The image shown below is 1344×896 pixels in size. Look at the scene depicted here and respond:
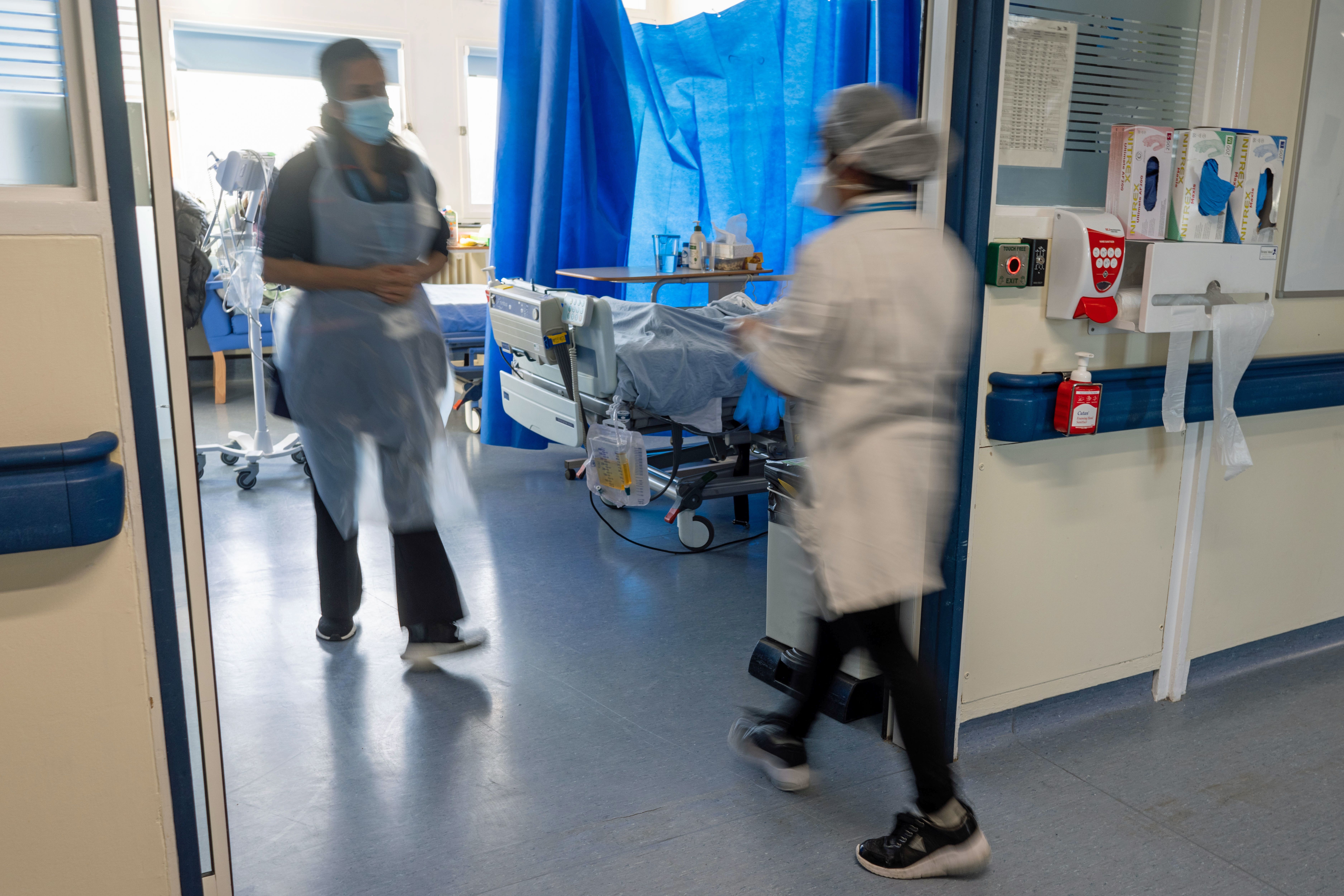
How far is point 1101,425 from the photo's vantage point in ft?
7.18

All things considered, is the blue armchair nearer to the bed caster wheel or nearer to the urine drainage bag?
the urine drainage bag

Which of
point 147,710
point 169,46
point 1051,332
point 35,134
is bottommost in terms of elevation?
point 147,710

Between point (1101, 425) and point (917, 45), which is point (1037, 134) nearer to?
point (1101, 425)

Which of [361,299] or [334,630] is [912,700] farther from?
[334,630]

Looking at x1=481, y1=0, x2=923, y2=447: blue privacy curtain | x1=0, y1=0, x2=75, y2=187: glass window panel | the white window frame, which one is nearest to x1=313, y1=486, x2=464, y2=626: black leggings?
x1=0, y1=0, x2=75, y2=187: glass window panel

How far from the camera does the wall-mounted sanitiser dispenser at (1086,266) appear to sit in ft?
6.70

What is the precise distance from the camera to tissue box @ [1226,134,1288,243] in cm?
224

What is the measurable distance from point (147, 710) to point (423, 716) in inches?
42.5

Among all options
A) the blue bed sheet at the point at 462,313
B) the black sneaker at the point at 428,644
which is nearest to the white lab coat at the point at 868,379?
the black sneaker at the point at 428,644

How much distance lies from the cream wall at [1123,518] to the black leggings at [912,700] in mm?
432

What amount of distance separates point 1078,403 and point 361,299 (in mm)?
1606

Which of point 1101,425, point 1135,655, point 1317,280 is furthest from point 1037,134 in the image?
point 1135,655

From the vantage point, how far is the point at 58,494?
1.23 metres

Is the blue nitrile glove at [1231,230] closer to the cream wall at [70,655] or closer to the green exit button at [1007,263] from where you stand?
the green exit button at [1007,263]
